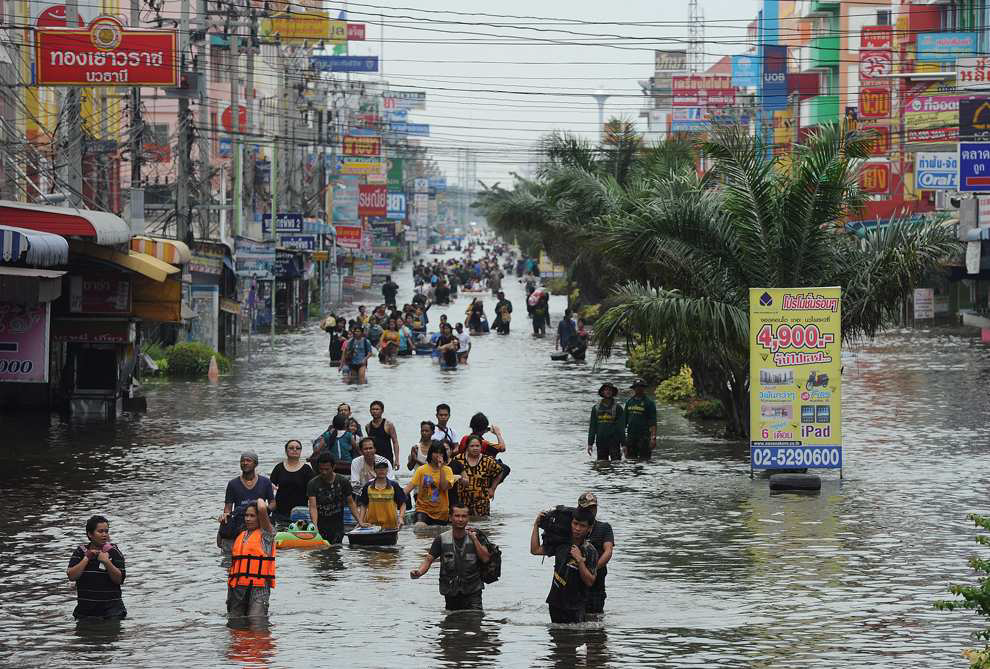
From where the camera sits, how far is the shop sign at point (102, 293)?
3008 cm

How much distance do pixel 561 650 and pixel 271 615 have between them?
2.72m

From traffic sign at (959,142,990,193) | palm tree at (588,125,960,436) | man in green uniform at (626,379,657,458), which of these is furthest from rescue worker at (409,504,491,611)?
traffic sign at (959,142,990,193)

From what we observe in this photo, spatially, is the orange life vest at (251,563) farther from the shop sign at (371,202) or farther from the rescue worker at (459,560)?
the shop sign at (371,202)

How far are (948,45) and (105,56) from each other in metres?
45.0

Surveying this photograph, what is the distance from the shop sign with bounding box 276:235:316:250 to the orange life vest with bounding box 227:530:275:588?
42012mm

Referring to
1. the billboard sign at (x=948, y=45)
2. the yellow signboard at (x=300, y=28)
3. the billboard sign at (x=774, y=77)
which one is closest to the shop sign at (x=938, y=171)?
the billboard sign at (x=948, y=45)

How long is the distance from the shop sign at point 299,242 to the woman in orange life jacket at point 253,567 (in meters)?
42.0

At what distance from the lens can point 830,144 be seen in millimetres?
24703

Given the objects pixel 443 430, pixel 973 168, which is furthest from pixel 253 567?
pixel 973 168

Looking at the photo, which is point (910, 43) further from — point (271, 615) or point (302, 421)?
point (271, 615)

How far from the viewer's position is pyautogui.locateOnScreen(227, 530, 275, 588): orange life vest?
1324 cm

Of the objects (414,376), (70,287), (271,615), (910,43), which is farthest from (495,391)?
(910,43)

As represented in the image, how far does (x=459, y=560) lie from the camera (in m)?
13.4

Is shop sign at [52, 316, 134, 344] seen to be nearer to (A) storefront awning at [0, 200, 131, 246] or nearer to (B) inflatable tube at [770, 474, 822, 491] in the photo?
(A) storefront awning at [0, 200, 131, 246]
